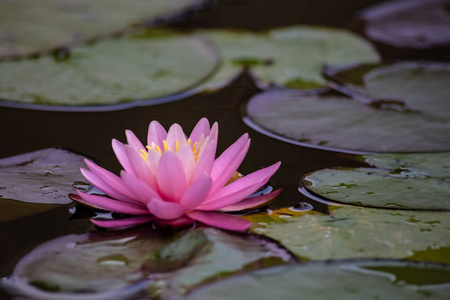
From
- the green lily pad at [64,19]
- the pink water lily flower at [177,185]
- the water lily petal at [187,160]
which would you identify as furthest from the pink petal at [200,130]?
the green lily pad at [64,19]

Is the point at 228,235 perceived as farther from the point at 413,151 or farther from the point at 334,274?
the point at 413,151

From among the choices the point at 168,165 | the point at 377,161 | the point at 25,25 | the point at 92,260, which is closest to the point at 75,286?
the point at 92,260

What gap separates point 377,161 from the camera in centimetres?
204

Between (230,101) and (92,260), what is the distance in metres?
1.35

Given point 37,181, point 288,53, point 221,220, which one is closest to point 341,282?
point 221,220

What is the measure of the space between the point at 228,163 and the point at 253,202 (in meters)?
0.15

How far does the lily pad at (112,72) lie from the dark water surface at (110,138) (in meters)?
0.11

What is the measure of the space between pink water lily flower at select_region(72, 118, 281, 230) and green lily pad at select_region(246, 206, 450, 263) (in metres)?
0.11

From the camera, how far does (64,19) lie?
3229 millimetres

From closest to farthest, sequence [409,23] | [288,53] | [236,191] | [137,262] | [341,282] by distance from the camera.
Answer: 1. [341,282]
2. [137,262]
3. [236,191]
4. [288,53]
5. [409,23]

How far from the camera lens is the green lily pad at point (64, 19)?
9.76 feet

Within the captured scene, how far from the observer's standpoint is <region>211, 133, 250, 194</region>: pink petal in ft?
5.47

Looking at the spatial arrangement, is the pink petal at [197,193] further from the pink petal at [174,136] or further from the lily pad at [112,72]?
the lily pad at [112,72]

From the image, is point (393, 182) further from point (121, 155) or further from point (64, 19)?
point (64, 19)
